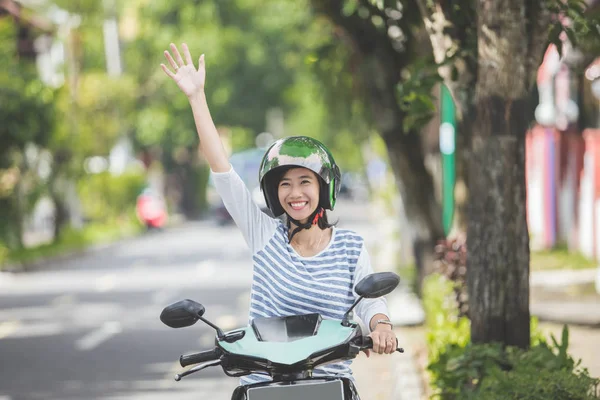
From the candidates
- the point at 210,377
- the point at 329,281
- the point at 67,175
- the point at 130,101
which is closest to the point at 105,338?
the point at 210,377

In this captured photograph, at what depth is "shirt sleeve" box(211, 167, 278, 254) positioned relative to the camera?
439 centimetres

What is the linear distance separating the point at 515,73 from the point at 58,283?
52.0 feet

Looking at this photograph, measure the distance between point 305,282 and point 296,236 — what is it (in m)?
0.25

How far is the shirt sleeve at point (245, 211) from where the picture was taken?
439 cm

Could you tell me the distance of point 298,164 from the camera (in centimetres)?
418

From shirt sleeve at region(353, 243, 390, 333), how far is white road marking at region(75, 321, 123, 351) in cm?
892

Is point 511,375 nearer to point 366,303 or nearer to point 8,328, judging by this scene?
point 366,303

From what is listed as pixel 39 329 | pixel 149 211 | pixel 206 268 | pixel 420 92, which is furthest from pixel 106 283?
pixel 149 211

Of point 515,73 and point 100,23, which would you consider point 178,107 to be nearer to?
point 100,23

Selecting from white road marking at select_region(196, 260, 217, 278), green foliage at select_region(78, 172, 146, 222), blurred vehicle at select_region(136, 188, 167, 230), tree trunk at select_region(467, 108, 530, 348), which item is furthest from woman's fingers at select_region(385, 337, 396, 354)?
blurred vehicle at select_region(136, 188, 167, 230)

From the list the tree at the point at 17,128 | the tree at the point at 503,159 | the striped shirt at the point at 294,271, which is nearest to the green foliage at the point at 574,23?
the tree at the point at 503,159

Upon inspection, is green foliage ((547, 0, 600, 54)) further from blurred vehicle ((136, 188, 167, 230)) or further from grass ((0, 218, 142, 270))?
blurred vehicle ((136, 188, 167, 230))

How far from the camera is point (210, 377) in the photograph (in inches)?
433

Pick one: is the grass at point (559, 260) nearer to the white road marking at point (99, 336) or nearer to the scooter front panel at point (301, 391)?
the white road marking at point (99, 336)
